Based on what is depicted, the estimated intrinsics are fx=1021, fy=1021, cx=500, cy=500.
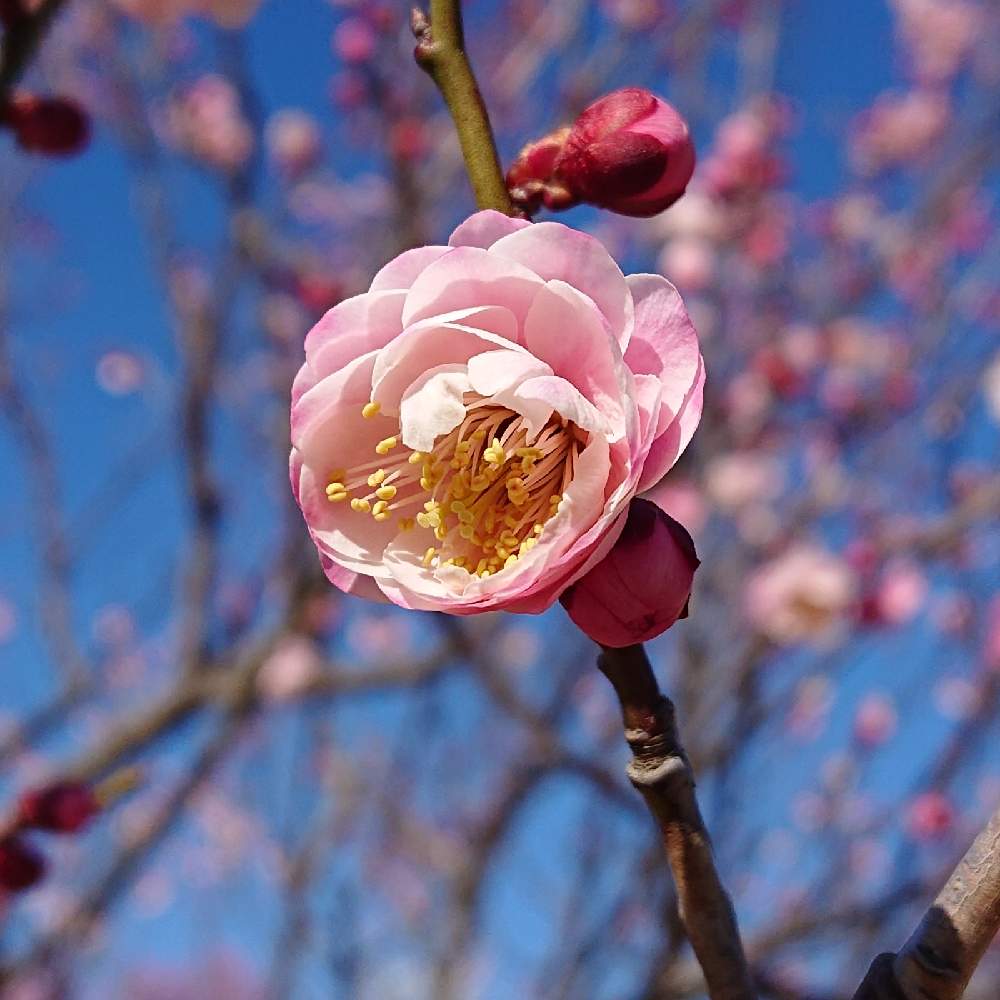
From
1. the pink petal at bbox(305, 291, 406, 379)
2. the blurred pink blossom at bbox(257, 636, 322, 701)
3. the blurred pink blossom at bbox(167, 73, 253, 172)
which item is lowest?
the blurred pink blossom at bbox(257, 636, 322, 701)

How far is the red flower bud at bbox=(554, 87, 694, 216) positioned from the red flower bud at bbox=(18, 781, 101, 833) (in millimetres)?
962

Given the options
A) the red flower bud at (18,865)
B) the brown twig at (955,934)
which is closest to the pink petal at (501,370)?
the brown twig at (955,934)

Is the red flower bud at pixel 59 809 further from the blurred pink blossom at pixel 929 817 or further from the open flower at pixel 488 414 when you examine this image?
the blurred pink blossom at pixel 929 817

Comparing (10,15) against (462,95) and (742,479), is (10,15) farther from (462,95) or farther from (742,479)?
(742,479)

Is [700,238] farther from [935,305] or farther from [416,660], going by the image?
[416,660]

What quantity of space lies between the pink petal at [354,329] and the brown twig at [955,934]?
491 millimetres

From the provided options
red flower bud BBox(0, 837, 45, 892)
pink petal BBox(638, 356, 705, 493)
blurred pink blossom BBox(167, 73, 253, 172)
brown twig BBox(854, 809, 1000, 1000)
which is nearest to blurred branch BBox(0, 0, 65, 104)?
pink petal BBox(638, 356, 705, 493)

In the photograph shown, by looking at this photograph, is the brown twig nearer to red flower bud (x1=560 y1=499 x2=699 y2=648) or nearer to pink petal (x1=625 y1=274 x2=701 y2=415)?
red flower bud (x1=560 y1=499 x2=699 y2=648)

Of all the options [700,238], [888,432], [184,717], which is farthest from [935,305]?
[184,717]

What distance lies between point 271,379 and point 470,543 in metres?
3.12

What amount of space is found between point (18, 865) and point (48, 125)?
3.04ft

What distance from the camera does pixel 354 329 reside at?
0.71m

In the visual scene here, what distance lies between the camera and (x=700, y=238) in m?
4.41

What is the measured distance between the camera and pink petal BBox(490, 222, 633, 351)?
66cm
